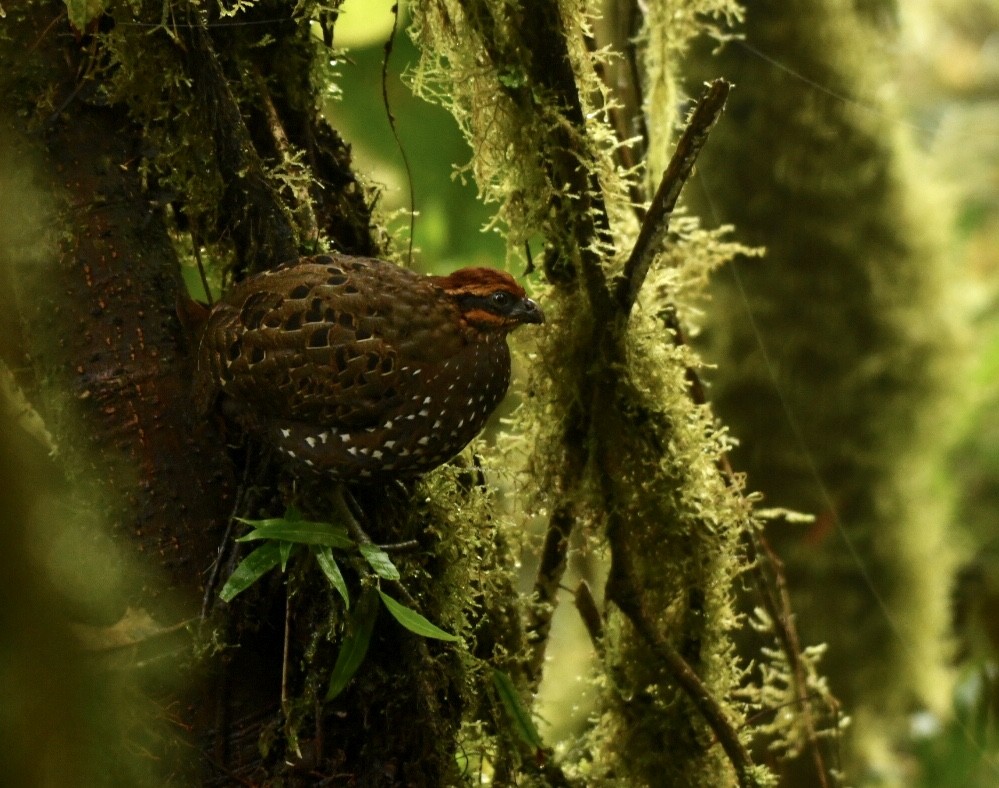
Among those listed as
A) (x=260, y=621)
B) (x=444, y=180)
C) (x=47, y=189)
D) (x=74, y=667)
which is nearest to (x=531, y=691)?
(x=260, y=621)

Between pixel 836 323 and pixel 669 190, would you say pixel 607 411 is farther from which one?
pixel 836 323

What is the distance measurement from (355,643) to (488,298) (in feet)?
1.92

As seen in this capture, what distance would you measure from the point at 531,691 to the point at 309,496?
0.72m

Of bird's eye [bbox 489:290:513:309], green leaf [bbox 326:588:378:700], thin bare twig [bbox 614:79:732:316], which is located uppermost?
thin bare twig [bbox 614:79:732:316]

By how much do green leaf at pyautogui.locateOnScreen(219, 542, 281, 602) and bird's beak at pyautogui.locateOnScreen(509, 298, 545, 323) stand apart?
0.52 metres

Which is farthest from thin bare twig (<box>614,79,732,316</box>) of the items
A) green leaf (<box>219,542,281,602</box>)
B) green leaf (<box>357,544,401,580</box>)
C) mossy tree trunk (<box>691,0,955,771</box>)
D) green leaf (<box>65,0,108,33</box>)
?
mossy tree trunk (<box>691,0,955,771</box>)

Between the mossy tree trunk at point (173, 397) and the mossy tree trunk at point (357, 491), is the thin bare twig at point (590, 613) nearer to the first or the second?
the mossy tree trunk at point (357, 491)

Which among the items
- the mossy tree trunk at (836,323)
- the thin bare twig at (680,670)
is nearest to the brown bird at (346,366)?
the thin bare twig at (680,670)

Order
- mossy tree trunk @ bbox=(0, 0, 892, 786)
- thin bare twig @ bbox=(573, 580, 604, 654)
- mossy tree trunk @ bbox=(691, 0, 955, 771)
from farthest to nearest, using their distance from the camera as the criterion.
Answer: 1. mossy tree trunk @ bbox=(691, 0, 955, 771)
2. thin bare twig @ bbox=(573, 580, 604, 654)
3. mossy tree trunk @ bbox=(0, 0, 892, 786)

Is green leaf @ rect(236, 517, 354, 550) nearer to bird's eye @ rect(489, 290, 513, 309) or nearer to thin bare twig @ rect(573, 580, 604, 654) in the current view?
bird's eye @ rect(489, 290, 513, 309)

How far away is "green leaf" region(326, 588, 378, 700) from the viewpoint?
5.30ft

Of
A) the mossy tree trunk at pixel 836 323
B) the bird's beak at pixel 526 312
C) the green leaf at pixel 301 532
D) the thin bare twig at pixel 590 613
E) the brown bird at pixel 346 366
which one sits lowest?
the green leaf at pixel 301 532

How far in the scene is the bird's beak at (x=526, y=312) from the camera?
1.74 metres

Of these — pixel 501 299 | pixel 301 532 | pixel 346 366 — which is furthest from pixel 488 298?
pixel 301 532
